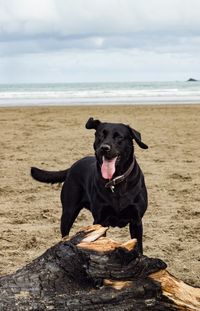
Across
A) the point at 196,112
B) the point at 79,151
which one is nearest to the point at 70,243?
the point at 79,151

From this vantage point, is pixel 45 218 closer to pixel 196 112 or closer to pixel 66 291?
pixel 66 291

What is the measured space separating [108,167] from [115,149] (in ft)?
0.56

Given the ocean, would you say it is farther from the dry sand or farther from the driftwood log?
the driftwood log

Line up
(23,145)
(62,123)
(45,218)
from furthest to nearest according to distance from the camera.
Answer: (62,123)
(23,145)
(45,218)

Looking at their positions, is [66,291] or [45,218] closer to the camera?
[66,291]

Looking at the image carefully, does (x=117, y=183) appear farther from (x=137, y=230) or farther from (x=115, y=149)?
(x=137, y=230)

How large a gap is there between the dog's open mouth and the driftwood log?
1.87 metres

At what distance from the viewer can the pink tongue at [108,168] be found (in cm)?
532

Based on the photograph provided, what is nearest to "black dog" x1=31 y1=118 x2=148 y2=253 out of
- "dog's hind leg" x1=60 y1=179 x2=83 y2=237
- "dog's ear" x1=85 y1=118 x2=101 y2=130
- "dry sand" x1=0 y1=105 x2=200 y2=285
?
"dog's ear" x1=85 y1=118 x2=101 y2=130

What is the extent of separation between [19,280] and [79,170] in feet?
8.85

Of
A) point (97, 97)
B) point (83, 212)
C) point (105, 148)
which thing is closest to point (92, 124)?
point (105, 148)

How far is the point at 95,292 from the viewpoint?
3236 mm

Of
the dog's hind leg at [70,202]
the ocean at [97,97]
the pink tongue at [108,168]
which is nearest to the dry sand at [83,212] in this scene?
the dog's hind leg at [70,202]

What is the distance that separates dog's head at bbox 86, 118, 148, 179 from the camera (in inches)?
209
